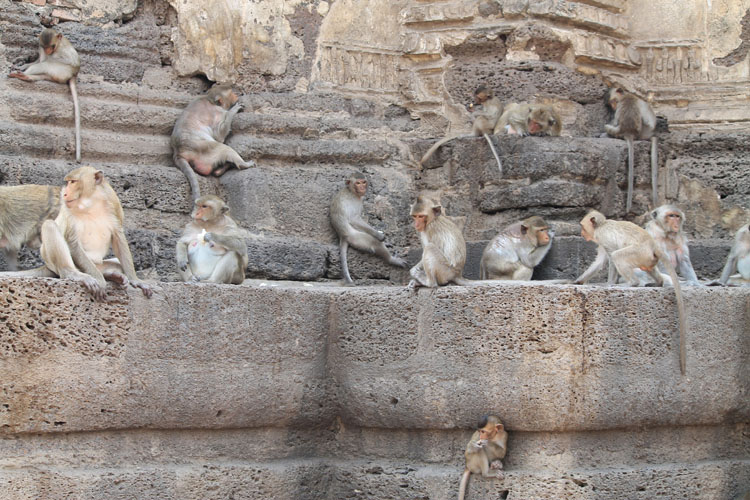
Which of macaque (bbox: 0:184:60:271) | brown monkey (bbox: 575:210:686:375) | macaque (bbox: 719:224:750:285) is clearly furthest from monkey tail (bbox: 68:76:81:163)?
macaque (bbox: 719:224:750:285)

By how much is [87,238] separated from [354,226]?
261 cm

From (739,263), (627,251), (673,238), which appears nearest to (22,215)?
(627,251)

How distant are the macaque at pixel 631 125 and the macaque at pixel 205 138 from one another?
281cm

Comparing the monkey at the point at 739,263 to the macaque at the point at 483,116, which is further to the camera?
the macaque at the point at 483,116

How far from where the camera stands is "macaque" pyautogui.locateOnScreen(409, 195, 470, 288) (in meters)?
6.61

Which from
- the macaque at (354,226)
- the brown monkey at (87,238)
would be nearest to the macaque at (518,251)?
the macaque at (354,226)

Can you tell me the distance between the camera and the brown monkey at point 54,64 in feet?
28.0

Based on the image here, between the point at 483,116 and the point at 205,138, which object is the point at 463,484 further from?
the point at 483,116

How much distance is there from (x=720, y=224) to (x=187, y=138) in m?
4.06

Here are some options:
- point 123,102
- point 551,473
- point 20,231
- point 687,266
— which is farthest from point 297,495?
point 123,102

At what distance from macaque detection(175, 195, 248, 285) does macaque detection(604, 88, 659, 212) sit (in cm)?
321

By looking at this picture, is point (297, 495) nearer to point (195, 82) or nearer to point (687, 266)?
point (687, 266)

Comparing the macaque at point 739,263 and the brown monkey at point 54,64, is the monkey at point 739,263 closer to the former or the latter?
the macaque at point 739,263

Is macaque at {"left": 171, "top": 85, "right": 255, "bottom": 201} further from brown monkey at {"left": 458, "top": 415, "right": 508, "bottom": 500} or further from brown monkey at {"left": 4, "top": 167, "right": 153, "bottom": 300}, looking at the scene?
brown monkey at {"left": 458, "top": 415, "right": 508, "bottom": 500}
